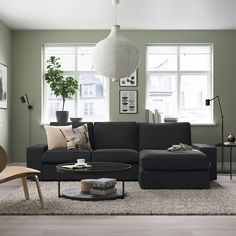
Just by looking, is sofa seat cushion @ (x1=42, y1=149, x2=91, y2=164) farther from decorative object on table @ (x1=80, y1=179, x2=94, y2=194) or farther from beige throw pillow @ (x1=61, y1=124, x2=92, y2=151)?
decorative object on table @ (x1=80, y1=179, x2=94, y2=194)

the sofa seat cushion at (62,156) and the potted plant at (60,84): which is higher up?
the potted plant at (60,84)

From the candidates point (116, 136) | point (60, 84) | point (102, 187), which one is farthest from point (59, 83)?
point (102, 187)

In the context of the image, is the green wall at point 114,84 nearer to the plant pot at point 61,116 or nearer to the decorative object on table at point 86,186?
the plant pot at point 61,116

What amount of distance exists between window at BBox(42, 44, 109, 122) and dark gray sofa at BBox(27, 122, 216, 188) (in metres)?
1.11

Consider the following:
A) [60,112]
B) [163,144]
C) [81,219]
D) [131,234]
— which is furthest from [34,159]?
[131,234]

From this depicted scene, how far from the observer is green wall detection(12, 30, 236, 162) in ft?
26.2

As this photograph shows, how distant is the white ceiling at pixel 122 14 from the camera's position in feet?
20.4

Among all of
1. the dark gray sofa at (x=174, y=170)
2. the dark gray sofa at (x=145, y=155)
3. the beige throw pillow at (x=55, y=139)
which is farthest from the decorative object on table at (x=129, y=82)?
the dark gray sofa at (x=174, y=170)

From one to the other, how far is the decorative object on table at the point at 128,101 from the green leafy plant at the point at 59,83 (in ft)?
2.97

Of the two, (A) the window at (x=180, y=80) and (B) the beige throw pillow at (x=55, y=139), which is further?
(A) the window at (x=180, y=80)

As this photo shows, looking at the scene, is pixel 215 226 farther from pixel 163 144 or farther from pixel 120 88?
pixel 120 88

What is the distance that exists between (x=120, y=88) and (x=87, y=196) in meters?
3.42

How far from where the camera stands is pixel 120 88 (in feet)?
26.2

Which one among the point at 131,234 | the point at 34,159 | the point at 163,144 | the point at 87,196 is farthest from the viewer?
the point at 163,144
